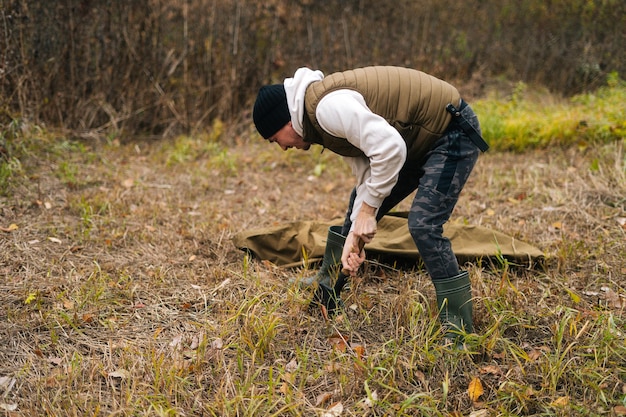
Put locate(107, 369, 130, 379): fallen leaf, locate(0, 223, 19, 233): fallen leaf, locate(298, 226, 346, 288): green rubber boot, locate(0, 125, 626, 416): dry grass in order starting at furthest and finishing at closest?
locate(0, 223, 19, 233): fallen leaf < locate(298, 226, 346, 288): green rubber boot < locate(107, 369, 130, 379): fallen leaf < locate(0, 125, 626, 416): dry grass

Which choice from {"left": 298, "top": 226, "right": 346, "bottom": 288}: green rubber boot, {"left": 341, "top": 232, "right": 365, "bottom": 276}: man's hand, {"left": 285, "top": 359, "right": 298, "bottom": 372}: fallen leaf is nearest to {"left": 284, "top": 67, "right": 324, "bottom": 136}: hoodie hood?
{"left": 341, "top": 232, "right": 365, "bottom": 276}: man's hand

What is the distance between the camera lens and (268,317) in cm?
273

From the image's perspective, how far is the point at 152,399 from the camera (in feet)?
7.59

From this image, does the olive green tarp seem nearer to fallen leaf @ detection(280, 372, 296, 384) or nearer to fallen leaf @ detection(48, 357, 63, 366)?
fallen leaf @ detection(280, 372, 296, 384)

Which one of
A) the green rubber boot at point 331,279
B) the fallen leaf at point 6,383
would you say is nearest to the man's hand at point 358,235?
the green rubber boot at point 331,279

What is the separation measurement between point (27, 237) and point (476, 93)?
556 cm

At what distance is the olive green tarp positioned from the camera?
11.0ft

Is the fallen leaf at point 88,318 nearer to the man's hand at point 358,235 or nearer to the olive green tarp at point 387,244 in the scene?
the olive green tarp at point 387,244

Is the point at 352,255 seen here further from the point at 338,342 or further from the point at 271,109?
the point at 271,109

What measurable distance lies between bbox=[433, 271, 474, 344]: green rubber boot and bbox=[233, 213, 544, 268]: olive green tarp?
2.47 ft

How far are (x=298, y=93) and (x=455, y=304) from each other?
1.19 meters

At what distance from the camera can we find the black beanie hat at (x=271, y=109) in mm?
2422

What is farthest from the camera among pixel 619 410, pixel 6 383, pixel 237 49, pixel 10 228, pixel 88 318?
pixel 237 49

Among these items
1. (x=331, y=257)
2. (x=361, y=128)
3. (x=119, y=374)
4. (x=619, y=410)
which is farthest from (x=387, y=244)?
(x=119, y=374)
